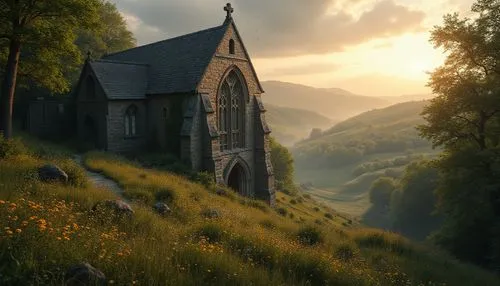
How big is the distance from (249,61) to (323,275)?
23878 millimetres

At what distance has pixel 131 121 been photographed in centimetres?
2780

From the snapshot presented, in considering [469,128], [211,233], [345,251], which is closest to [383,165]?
[469,128]

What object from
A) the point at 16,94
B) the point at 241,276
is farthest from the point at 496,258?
the point at 16,94

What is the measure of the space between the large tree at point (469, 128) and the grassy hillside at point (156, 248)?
8.20 metres

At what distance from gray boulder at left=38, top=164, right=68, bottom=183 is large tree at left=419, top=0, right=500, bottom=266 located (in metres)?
21.4

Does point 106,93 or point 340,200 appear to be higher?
point 106,93

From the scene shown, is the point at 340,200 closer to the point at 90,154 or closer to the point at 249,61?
the point at 249,61

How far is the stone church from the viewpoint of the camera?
25.9 m

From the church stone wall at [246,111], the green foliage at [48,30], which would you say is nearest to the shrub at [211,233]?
the green foliage at [48,30]

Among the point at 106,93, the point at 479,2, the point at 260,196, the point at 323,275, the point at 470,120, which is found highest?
the point at 479,2

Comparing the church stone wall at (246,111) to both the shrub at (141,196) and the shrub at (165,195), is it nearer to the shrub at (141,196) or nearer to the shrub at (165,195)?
the shrub at (165,195)

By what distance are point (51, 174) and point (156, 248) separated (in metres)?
7.43

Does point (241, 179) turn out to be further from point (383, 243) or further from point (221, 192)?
point (383, 243)

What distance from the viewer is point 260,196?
31.1 meters
